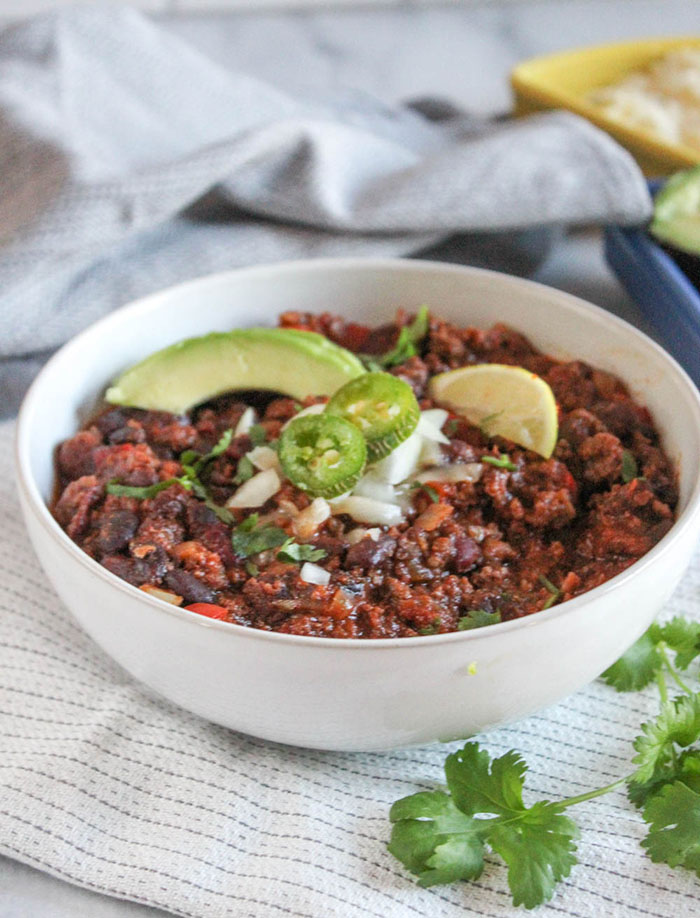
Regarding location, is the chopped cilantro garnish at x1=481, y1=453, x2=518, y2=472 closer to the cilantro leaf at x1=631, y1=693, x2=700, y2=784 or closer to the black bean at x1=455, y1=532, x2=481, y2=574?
the black bean at x1=455, y1=532, x2=481, y2=574

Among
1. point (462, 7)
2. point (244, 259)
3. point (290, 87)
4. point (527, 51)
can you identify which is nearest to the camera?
point (244, 259)

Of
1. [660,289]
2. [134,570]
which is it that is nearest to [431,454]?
[134,570]

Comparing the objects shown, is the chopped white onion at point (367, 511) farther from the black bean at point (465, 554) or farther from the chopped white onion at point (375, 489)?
the black bean at point (465, 554)

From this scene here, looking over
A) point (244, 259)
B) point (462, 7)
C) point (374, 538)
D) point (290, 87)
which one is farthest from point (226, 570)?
point (462, 7)

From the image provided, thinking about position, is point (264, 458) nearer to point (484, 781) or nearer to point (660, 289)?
point (484, 781)

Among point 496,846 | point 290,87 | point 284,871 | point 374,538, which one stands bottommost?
point 290,87

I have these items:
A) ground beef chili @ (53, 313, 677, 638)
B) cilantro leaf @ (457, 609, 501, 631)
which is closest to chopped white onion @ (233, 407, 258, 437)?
ground beef chili @ (53, 313, 677, 638)

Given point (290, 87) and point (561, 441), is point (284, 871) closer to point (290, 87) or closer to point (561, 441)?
point (561, 441)
